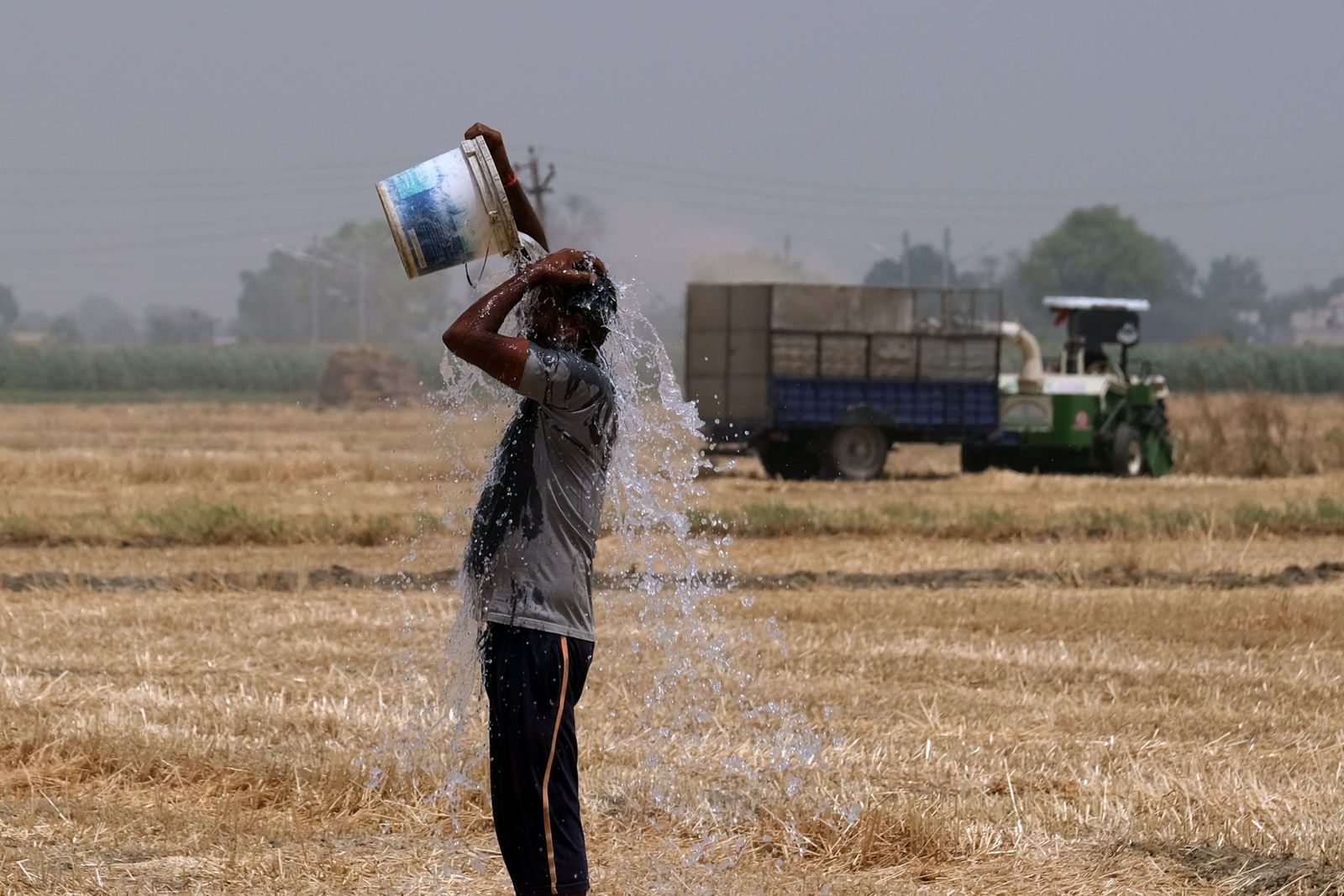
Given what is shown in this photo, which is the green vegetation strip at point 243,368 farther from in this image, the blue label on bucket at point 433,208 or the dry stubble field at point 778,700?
the blue label on bucket at point 433,208

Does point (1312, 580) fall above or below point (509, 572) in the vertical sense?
below

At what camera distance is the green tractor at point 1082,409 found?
922 inches

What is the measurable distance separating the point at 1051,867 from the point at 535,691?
1987mm

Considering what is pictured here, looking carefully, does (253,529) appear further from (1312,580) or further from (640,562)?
(1312,580)

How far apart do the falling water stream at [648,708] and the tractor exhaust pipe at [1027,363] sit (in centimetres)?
1473

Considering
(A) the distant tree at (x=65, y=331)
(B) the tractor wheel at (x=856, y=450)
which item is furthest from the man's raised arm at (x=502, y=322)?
(A) the distant tree at (x=65, y=331)

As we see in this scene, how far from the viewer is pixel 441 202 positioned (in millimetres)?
4730

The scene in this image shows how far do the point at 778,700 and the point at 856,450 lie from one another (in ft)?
50.5

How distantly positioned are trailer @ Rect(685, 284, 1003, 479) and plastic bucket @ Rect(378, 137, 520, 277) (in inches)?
713

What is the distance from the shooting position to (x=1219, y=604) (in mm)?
10875

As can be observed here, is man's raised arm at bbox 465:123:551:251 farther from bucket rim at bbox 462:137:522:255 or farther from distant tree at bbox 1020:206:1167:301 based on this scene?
distant tree at bbox 1020:206:1167:301

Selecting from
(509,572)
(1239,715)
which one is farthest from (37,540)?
(509,572)

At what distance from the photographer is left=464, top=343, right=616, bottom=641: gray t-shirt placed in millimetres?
4395

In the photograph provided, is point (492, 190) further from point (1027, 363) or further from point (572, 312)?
point (1027, 363)
